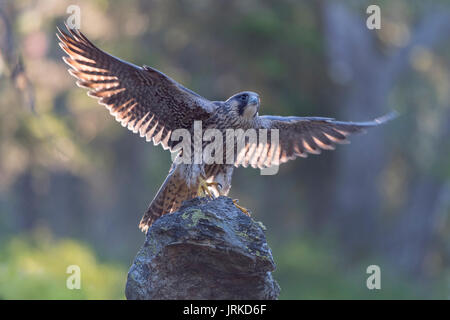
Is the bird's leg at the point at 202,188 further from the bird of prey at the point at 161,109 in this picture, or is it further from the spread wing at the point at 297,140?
the spread wing at the point at 297,140

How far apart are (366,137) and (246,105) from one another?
423 inches

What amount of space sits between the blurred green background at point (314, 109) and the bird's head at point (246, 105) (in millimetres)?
6549

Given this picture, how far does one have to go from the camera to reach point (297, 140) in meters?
5.73

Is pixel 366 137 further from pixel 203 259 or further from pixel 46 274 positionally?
pixel 203 259

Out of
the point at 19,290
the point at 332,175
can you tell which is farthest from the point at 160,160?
the point at 19,290

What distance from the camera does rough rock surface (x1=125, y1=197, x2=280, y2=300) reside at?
13.6 feet

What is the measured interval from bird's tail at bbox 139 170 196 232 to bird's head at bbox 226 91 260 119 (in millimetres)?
681

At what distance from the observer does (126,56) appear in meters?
13.3

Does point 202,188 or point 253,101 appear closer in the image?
point 202,188
